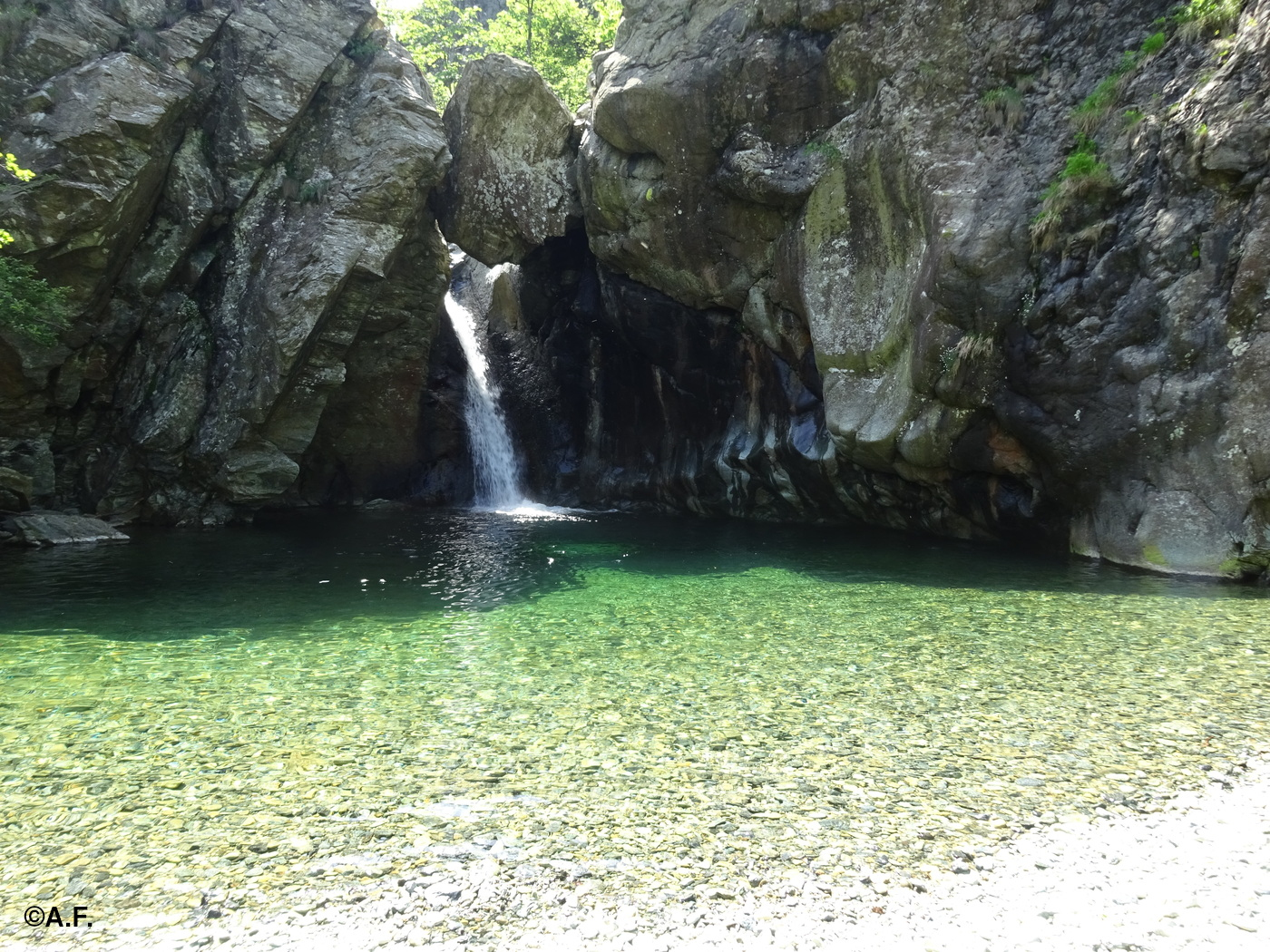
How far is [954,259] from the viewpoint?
49.2ft

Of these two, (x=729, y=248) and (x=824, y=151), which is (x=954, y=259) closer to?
(x=824, y=151)

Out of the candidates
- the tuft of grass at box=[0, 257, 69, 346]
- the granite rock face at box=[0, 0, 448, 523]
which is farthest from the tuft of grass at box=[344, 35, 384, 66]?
the tuft of grass at box=[0, 257, 69, 346]

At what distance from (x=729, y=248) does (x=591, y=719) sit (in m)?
16.2

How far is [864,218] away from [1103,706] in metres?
13.2

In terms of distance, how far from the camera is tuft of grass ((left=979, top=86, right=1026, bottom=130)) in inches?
602

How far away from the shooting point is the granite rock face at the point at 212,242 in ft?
58.7

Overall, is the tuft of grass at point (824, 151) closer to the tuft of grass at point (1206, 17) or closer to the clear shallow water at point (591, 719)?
the tuft of grass at point (1206, 17)

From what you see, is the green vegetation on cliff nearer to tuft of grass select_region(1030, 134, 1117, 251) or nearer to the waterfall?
the waterfall

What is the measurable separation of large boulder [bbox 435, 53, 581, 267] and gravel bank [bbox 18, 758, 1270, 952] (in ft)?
70.8

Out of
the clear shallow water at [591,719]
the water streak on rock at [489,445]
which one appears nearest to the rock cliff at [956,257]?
the clear shallow water at [591,719]

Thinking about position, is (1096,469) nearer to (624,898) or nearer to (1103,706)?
(1103,706)

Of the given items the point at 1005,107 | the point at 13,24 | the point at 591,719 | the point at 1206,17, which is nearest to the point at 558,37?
the point at 13,24

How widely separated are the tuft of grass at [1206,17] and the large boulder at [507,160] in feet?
49.2

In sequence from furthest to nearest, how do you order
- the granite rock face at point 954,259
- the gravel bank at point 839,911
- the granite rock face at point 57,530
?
the granite rock face at point 57,530
the granite rock face at point 954,259
the gravel bank at point 839,911
